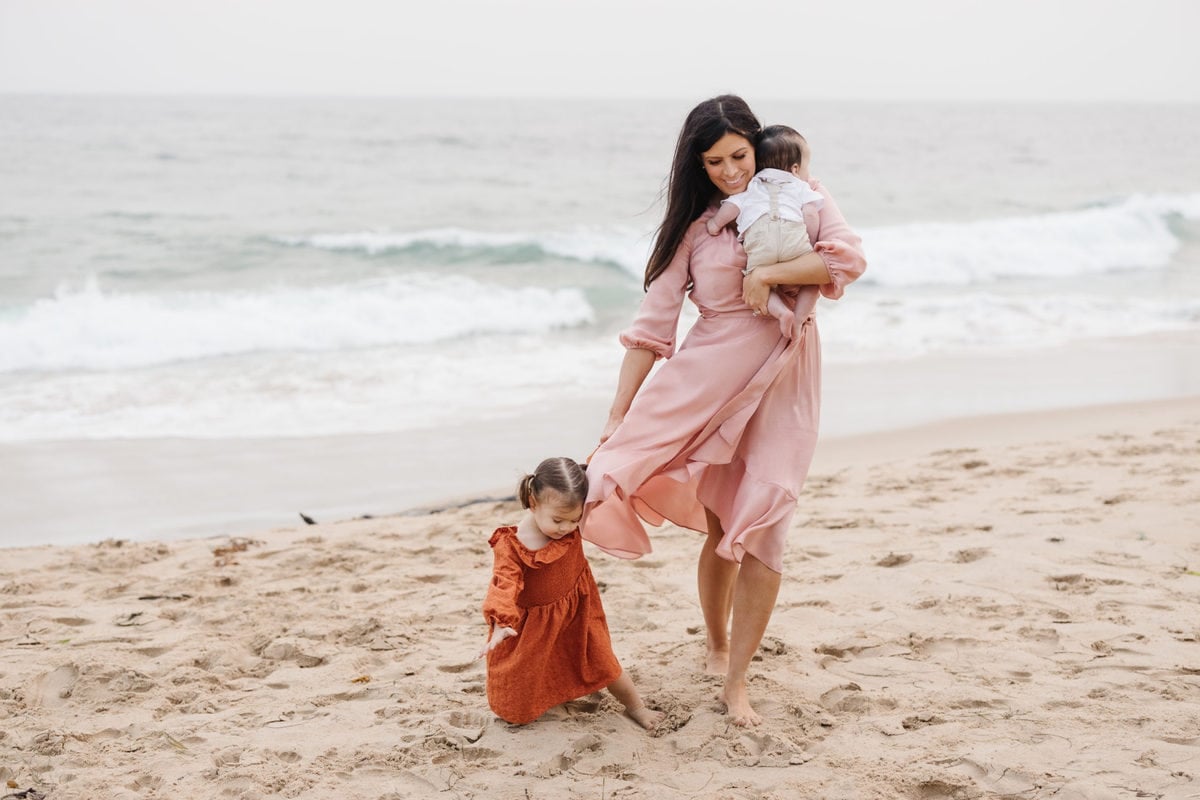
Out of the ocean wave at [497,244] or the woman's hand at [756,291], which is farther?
the ocean wave at [497,244]

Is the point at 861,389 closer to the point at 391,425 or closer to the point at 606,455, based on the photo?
the point at 391,425

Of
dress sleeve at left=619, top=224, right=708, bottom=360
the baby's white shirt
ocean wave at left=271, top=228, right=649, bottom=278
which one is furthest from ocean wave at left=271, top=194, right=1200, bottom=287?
the baby's white shirt

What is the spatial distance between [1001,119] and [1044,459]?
170ft

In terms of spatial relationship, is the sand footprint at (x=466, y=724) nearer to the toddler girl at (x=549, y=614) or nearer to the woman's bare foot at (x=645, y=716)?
the toddler girl at (x=549, y=614)

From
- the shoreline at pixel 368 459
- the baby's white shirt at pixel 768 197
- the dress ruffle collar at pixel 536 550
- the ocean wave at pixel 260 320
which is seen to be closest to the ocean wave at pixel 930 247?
the ocean wave at pixel 260 320

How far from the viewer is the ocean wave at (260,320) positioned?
10188mm

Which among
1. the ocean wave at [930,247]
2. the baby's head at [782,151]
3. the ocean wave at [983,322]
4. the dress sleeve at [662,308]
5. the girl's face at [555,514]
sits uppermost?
the ocean wave at [930,247]

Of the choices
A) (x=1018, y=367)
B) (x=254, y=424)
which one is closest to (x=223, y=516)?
(x=254, y=424)

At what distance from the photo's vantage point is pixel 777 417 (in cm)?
Answer: 316

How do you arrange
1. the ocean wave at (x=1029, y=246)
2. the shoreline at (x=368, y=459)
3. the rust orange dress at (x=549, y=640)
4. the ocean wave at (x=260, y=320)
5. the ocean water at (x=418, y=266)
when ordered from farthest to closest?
the ocean wave at (x=1029, y=246) → the ocean wave at (x=260, y=320) → the ocean water at (x=418, y=266) → the shoreline at (x=368, y=459) → the rust orange dress at (x=549, y=640)

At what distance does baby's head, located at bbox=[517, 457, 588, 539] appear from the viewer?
119 inches

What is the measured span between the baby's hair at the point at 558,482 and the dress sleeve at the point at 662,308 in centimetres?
41

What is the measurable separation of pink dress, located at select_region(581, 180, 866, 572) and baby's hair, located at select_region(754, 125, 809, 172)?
0.15 meters

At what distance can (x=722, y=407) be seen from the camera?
3131 millimetres
